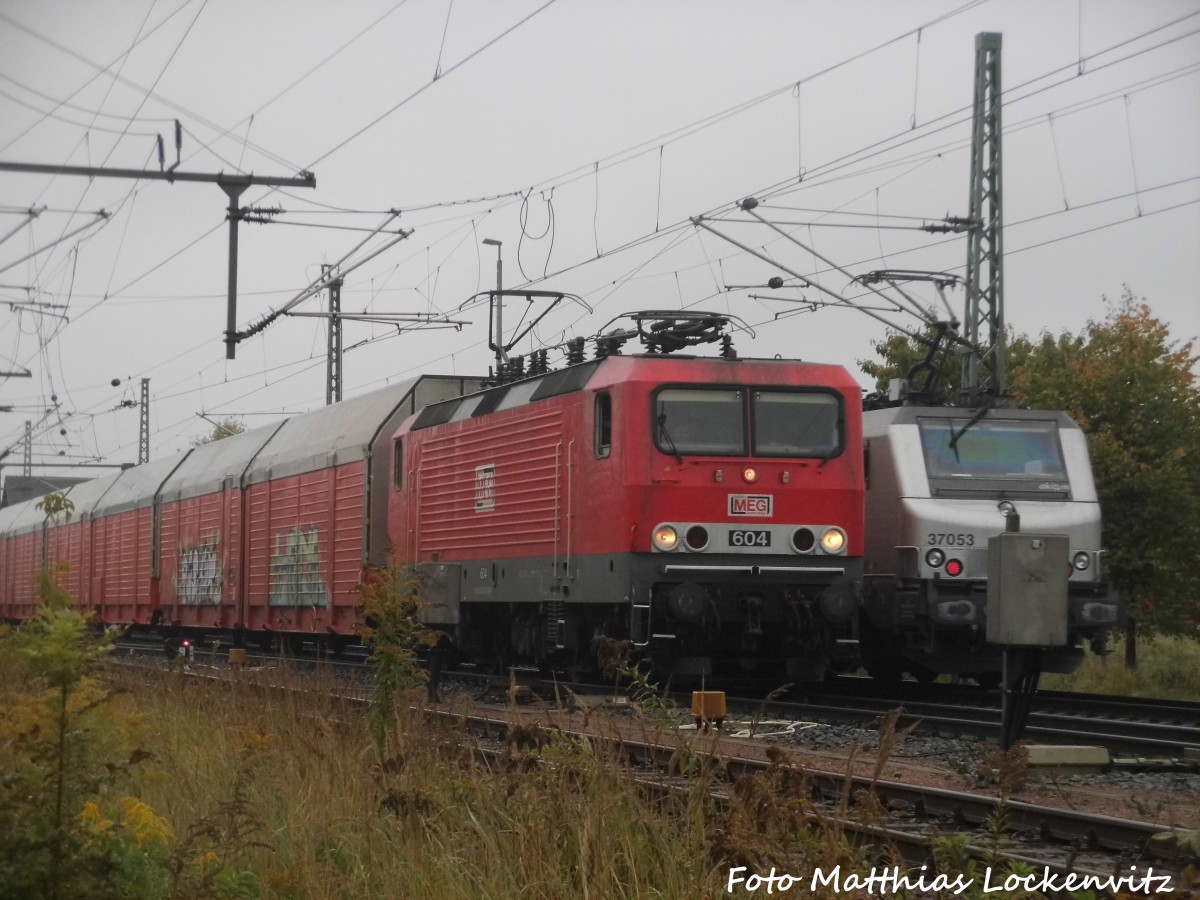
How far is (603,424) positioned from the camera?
14.6 meters

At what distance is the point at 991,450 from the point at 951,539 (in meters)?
1.22

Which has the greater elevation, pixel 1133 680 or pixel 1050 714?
pixel 1050 714

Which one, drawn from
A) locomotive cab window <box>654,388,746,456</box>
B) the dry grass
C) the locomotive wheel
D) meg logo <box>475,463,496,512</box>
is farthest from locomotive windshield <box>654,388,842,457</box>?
the dry grass

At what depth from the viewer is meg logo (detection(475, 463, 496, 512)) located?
1677 cm

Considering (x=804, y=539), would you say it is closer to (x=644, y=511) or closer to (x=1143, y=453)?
(x=644, y=511)

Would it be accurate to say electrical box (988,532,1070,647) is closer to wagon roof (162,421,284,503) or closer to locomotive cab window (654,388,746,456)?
locomotive cab window (654,388,746,456)

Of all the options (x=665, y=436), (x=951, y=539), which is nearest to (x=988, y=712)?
(x=951, y=539)

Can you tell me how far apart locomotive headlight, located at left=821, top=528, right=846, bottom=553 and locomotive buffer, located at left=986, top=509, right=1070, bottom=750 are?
3995mm

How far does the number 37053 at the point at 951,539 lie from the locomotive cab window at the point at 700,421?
2.37 metres

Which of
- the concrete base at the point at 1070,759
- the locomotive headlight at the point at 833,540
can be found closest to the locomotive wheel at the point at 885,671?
the locomotive headlight at the point at 833,540

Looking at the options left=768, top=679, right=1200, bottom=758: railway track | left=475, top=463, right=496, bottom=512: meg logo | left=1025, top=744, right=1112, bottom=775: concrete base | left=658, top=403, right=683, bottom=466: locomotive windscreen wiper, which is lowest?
left=768, top=679, right=1200, bottom=758: railway track

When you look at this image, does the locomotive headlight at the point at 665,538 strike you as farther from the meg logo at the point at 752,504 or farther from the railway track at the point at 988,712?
the railway track at the point at 988,712

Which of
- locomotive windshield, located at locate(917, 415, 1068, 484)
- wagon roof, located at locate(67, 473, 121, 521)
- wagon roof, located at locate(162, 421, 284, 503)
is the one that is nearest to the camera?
locomotive windshield, located at locate(917, 415, 1068, 484)

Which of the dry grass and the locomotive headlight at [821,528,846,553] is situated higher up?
the locomotive headlight at [821,528,846,553]
